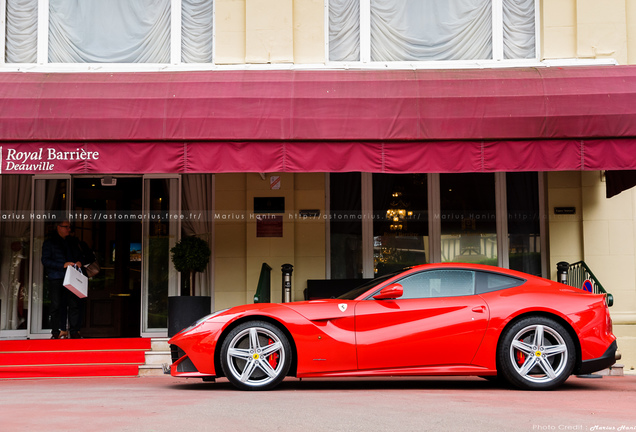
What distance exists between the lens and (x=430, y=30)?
12.3m

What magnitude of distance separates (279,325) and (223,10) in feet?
21.1

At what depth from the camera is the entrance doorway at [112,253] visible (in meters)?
13.5

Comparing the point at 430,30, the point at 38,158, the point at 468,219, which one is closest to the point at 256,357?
the point at 38,158

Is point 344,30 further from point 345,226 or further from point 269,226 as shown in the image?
point 269,226

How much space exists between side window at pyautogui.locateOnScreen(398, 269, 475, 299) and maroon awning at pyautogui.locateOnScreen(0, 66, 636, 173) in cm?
237

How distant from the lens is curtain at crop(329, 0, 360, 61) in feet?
40.1

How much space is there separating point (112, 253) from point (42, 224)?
4.86ft

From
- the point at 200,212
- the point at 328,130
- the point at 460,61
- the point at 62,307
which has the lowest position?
the point at 62,307

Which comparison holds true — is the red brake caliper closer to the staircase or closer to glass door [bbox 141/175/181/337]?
the staircase

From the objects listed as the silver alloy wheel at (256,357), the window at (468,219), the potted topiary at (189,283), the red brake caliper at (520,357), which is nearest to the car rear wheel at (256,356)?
the silver alloy wheel at (256,357)

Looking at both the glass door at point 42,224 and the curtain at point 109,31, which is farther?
Result: the glass door at point 42,224

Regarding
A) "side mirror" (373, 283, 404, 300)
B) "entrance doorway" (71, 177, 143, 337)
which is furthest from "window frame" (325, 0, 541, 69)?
"side mirror" (373, 283, 404, 300)

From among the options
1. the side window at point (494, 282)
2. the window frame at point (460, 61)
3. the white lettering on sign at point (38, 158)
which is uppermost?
the window frame at point (460, 61)

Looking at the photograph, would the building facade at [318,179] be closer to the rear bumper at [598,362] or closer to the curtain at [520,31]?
the curtain at [520,31]
